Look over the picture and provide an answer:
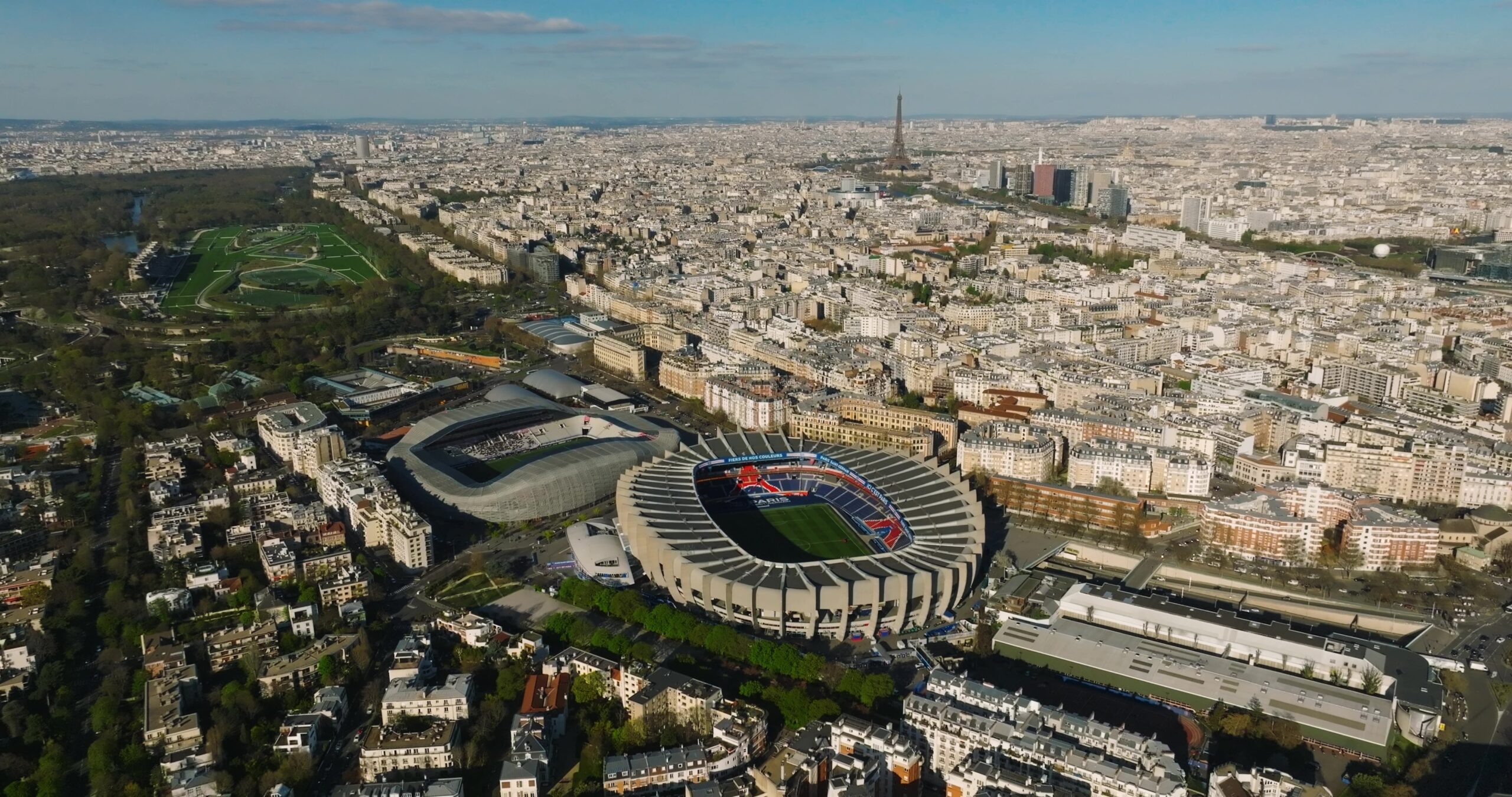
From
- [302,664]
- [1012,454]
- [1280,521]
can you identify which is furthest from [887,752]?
[1012,454]

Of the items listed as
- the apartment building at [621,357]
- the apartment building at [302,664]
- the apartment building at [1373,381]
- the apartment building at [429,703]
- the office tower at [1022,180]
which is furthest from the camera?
the office tower at [1022,180]

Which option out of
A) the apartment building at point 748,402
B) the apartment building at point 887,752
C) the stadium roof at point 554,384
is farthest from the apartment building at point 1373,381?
the stadium roof at point 554,384

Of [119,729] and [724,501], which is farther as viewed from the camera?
[724,501]

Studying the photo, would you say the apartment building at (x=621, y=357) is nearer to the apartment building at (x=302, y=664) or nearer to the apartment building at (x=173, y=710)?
the apartment building at (x=302, y=664)

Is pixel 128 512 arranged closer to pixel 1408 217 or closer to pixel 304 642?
pixel 304 642

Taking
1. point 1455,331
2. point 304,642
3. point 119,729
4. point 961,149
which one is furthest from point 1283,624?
point 961,149

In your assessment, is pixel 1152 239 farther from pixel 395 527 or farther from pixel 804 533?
pixel 395 527

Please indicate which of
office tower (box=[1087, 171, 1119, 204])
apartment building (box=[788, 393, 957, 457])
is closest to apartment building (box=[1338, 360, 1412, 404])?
apartment building (box=[788, 393, 957, 457])
